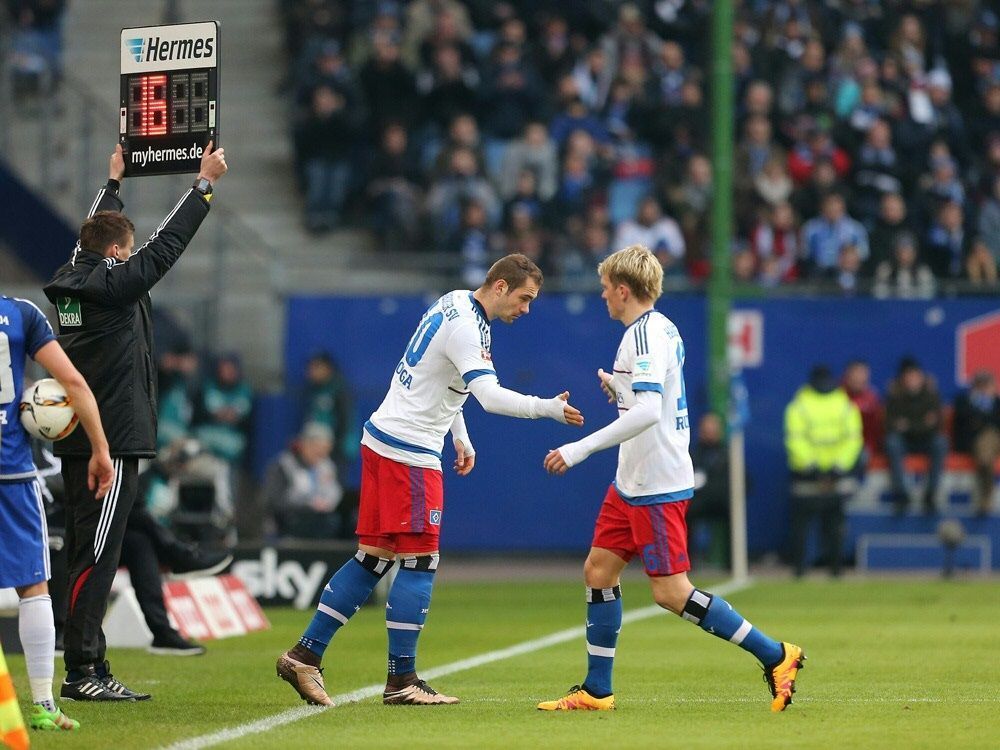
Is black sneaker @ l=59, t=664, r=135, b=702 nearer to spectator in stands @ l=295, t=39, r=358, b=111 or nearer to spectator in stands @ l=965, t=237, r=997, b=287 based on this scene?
spectator in stands @ l=965, t=237, r=997, b=287

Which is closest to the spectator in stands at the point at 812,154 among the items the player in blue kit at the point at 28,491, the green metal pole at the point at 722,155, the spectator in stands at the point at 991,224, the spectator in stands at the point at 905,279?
the spectator in stands at the point at 991,224

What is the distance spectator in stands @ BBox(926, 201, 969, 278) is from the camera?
71.8 ft

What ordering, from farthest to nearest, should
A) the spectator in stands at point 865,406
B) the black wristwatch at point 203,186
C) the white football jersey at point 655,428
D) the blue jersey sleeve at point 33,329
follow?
the spectator in stands at point 865,406 → the black wristwatch at point 203,186 → the white football jersey at point 655,428 → the blue jersey sleeve at point 33,329

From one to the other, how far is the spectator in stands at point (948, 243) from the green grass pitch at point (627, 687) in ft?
23.8

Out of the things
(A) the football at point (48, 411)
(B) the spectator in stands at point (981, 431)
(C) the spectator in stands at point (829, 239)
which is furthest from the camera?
(C) the spectator in stands at point (829, 239)

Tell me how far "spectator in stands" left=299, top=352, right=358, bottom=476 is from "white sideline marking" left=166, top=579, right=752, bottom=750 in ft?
20.1

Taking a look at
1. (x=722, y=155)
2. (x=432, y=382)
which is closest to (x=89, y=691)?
(x=432, y=382)

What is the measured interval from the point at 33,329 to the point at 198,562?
4721 millimetres

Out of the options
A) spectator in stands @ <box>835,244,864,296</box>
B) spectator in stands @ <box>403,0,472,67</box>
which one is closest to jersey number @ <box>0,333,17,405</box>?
spectator in stands @ <box>835,244,864,296</box>

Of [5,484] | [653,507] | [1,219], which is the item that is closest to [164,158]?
[5,484]

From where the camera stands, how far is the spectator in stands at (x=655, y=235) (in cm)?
2153

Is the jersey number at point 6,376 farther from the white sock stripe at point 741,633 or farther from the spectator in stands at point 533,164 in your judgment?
the spectator in stands at point 533,164

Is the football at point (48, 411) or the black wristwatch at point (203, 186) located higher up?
the black wristwatch at point (203, 186)

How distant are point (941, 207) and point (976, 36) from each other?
4.08 meters
